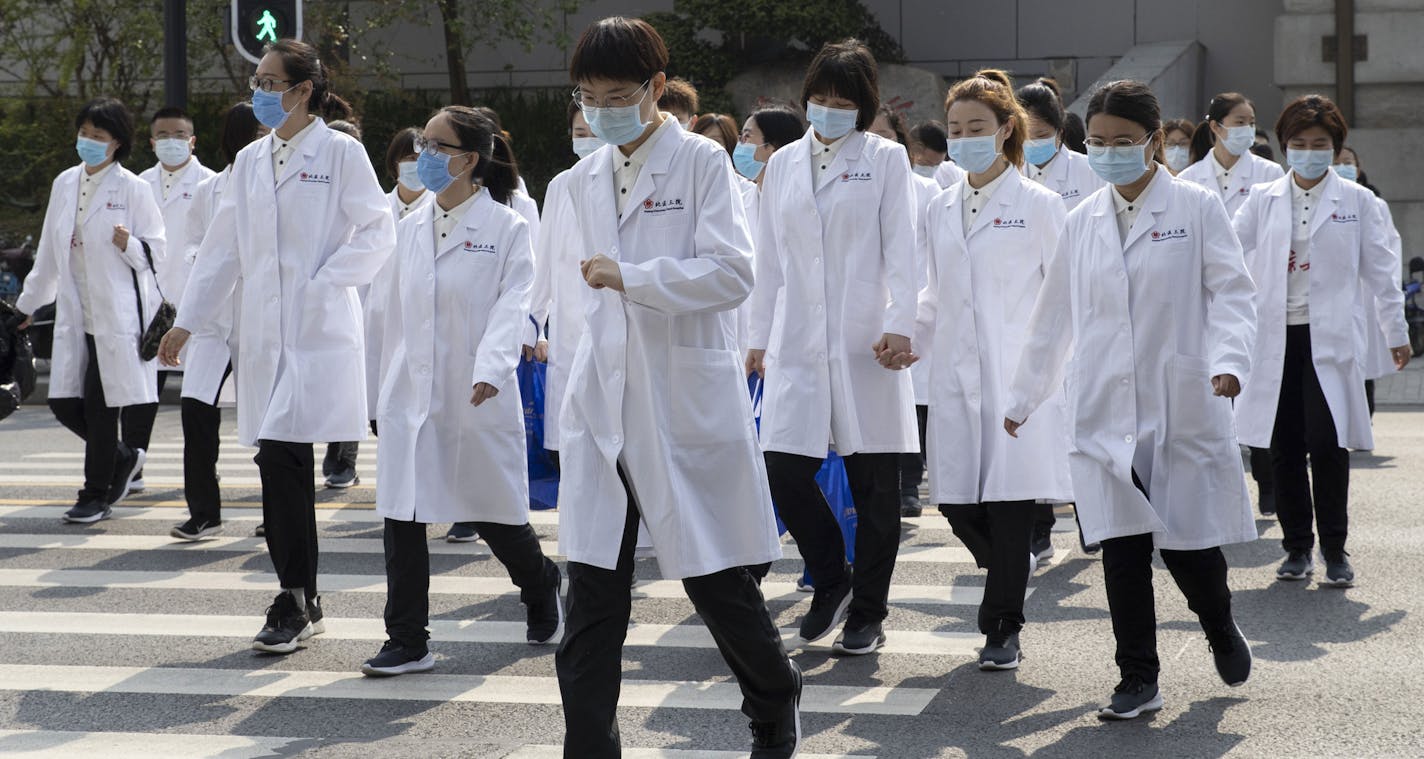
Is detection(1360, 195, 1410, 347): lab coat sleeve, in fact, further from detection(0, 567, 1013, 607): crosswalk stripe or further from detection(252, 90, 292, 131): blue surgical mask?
detection(252, 90, 292, 131): blue surgical mask

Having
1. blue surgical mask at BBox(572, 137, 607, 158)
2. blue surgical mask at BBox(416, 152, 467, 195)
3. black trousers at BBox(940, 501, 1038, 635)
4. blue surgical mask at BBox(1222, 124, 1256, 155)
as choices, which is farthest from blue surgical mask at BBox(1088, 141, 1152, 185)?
blue surgical mask at BBox(1222, 124, 1256, 155)

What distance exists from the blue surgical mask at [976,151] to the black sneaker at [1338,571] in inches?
96.9

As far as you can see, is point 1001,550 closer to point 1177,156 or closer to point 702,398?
point 702,398

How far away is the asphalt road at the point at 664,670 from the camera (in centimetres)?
541

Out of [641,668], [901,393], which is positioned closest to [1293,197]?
[901,393]

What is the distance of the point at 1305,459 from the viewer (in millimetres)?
7777

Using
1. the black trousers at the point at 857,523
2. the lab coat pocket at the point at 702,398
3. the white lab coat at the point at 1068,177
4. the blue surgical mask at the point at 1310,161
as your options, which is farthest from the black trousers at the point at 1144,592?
the white lab coat at the point at 1068,177

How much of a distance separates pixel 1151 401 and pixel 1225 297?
1.28ft

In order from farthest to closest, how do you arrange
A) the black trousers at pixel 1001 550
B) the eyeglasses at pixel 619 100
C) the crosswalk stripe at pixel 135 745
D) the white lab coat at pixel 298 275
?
1. the white lab coat at pixel 298 275
2. the black trousers at pixel 1001 550
3. the crosswalk stripe at pixel 135 745
4. the eyeglasses at pixel 619 100

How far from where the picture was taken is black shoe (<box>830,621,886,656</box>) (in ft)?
21.3

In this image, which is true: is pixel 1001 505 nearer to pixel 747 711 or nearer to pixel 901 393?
pixel 901 393

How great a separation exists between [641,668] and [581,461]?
1.94 m

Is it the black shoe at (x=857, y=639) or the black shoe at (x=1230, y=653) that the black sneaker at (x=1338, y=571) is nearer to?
the black shoe at (x=1230, y=653)

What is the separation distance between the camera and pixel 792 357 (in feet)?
21.5
